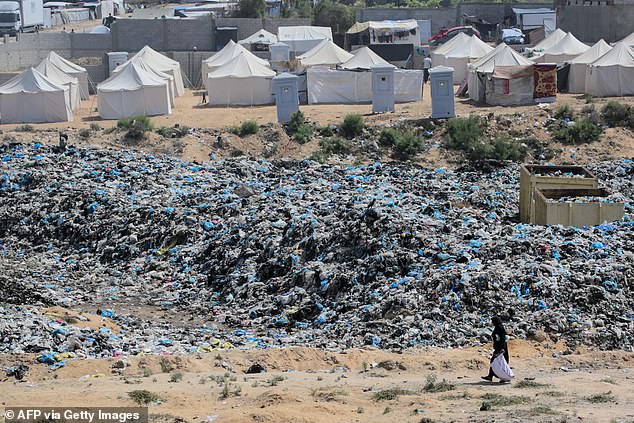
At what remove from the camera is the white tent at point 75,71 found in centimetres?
3825

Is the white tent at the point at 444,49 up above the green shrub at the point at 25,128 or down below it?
above

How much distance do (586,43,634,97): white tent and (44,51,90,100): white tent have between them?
1825 cm

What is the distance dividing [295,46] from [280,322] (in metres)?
31.2

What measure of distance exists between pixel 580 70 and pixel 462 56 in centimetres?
618

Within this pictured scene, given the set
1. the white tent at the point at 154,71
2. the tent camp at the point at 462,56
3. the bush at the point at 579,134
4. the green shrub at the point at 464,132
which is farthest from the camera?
the tent camp at the point at 462,56

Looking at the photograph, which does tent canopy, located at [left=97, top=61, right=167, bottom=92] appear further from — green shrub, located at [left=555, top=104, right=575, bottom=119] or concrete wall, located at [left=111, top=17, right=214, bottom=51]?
concrete wall, located at [left=111, top=17, right=214, bottom=51]

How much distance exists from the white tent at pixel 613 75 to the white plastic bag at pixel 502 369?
23.3 metres

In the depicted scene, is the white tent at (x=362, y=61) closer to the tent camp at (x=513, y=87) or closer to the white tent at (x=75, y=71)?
the tent camp at (x=513, y=87)

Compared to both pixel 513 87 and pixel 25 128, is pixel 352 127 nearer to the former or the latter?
pixel 513 87

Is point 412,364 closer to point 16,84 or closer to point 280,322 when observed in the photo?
point 280,322

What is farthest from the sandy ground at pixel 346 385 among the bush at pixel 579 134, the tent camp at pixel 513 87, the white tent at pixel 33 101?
the white tent at pixel 33 101

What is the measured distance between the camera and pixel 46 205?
21719 mm

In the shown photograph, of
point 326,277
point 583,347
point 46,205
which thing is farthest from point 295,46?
point 583,347

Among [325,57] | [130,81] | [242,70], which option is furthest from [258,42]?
[130,81]
